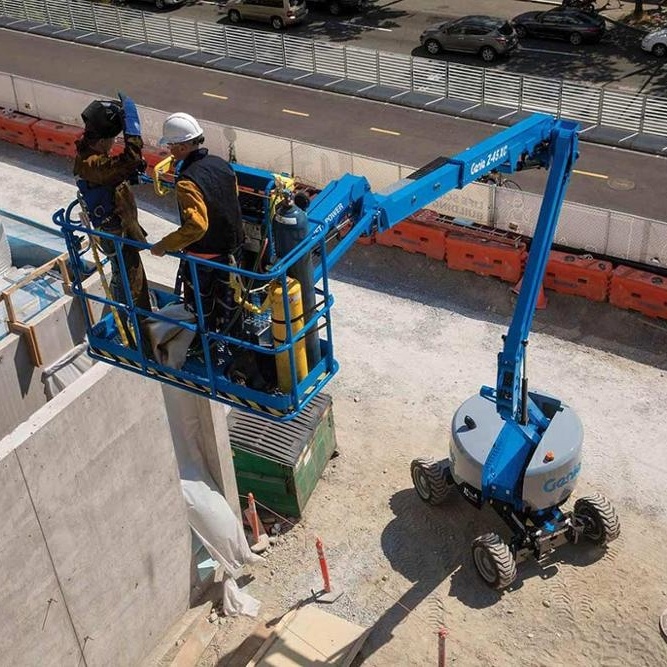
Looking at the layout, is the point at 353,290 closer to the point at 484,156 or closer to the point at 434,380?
the point at 434,380

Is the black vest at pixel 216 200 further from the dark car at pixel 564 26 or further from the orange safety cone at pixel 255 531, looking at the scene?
the dark car at pixel 564 26

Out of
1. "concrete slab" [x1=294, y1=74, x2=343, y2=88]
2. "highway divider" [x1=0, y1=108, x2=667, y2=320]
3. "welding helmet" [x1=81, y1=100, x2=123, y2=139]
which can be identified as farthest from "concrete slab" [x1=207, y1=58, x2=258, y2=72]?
"welding helmet" [x1=81, y1=100, x2=123, y2=139]

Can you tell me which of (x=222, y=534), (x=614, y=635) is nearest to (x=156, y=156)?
(x=222, y=534)

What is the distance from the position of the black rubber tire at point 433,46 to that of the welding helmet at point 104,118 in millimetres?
26208

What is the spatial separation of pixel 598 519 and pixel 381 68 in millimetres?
19892

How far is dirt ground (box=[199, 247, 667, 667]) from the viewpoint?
1345 cm

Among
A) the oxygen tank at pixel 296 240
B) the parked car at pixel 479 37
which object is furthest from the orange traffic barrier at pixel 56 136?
the oxygen tank at pixel 296 240

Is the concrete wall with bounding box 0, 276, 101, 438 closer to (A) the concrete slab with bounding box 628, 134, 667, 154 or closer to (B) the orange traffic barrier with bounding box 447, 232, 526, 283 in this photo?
(B) the orange traffic barrier with bounding box 447, 232, 526, 283

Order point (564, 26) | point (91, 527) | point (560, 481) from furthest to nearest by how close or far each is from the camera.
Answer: point (564, 26)
point (560, 481)
point (91, 527)

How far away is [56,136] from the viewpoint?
2700cm

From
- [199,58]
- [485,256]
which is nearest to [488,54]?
[199,58]

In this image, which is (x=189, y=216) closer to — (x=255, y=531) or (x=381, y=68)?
(x=255, y=531)

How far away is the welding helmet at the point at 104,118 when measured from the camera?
347 inches

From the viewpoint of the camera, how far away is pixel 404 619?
13.8 meters
